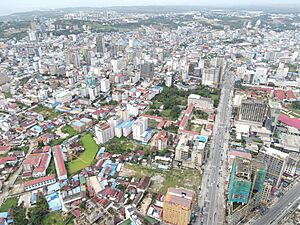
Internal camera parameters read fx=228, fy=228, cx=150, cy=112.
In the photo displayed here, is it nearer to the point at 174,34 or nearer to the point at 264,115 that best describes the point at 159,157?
the point at 264,115

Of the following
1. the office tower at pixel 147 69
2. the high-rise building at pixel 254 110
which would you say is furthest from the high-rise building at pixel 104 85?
the high-rise building at pixel 254 110

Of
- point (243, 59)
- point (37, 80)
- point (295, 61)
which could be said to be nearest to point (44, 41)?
point (37, 80)

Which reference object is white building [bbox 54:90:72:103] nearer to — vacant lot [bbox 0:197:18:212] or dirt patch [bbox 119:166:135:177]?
dirt patch [bbox 119:166:135:177]

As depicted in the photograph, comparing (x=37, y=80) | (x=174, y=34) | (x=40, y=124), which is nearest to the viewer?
(x=40, y=124)

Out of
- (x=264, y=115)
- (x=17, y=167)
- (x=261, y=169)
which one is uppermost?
(x=261, y=169)

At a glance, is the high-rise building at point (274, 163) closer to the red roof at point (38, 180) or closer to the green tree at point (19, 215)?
the red roof at point (38, 180)

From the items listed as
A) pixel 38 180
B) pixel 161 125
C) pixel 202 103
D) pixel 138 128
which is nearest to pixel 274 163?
pixel 161 125

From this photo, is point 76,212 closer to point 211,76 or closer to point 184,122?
point 184,122
